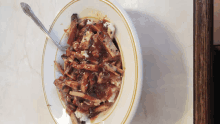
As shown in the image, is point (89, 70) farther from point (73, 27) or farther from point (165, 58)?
point (165, 58)

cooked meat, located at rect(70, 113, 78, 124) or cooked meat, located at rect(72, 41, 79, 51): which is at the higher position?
cooked meat, located at rect(72, 41, 79, 51)

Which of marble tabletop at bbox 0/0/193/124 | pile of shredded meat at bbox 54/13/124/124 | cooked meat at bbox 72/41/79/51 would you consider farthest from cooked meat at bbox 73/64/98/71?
marble tabletop at bbox 0/0/193/124

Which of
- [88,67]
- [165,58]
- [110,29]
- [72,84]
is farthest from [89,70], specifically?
[165,58]

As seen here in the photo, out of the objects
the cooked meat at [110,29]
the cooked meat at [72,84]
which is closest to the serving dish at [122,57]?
the cooked meat at [110,29]

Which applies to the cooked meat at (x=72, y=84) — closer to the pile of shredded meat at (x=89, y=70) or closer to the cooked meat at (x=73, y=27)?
the pile of shredded meat at (x=89, y=70)

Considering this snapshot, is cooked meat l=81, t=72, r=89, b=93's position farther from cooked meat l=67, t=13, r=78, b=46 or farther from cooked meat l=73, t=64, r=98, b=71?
cooked meat l=67, t=13, r=78, b=46
